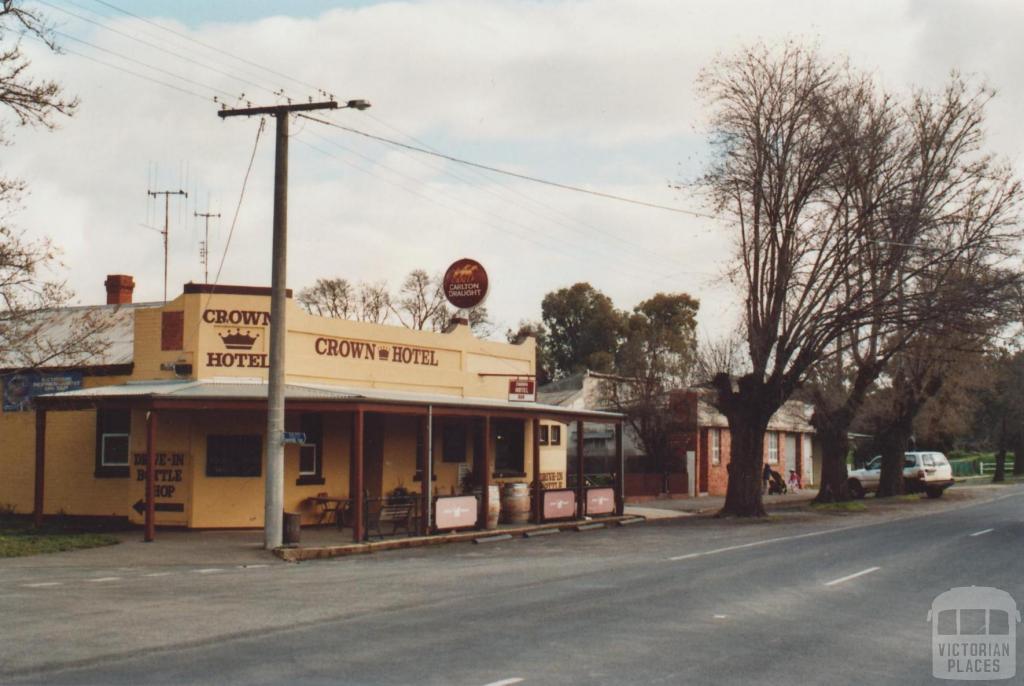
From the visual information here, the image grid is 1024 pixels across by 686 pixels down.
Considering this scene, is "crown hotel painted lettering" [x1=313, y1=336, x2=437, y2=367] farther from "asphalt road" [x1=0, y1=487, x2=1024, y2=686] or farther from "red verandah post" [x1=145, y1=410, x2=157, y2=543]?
"asphalt road" [x1=0, y1=487, x2=1024, y2=686]

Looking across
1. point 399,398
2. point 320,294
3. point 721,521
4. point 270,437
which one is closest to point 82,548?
point 270,437

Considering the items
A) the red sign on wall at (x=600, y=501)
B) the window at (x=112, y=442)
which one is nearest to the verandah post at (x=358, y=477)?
the window at (x=112, y=442)

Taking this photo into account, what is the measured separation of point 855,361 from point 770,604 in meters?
29.4

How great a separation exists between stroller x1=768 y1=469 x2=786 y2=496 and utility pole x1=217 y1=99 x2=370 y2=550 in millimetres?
33832

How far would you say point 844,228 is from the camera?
110 ft

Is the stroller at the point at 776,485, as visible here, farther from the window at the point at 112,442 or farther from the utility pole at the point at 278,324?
the utility pole at the point at 278,324

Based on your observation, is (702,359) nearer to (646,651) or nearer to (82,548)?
(82,548)

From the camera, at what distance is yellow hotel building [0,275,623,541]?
923 inches

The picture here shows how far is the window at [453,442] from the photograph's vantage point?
3156cm

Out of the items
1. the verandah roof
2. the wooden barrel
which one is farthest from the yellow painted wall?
the wooden barrel

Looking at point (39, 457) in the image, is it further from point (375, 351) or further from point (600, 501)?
point (600, 501)

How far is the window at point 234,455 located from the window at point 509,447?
34.9 ft

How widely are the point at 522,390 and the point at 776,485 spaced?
2592 cm

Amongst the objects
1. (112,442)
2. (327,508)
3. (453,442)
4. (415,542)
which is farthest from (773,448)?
(112,442)
